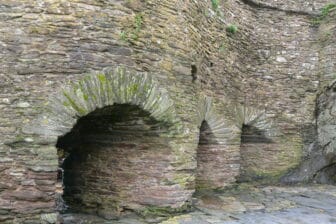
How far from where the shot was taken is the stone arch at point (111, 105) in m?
4.16

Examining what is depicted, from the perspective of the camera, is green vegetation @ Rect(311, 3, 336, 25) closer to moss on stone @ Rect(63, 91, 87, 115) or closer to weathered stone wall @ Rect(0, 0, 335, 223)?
weathered stone wall @ Rect(0, 0, 335, 223)

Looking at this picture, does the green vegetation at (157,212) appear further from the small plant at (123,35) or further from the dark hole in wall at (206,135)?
the small plant at (123,35)

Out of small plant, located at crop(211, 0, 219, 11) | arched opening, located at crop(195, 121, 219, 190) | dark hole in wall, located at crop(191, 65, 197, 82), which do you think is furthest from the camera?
arched opening, located at crop(195, 121, 219, 190)

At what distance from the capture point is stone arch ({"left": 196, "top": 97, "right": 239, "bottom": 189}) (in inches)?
279

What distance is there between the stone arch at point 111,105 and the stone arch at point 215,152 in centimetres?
183

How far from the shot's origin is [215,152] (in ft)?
23.9

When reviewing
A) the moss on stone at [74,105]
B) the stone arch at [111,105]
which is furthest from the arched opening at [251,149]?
the moss on stone at [74,105]

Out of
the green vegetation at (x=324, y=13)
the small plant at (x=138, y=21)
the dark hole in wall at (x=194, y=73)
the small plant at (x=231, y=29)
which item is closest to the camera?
the small plant at (x=138, y=21)

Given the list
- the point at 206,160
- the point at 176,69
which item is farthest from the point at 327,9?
the point at 176,69

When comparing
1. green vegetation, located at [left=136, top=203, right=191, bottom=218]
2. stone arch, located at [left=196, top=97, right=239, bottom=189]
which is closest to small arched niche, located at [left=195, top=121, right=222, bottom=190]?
stone arch, located at [left=196, top=97, right=239, bottom=189]

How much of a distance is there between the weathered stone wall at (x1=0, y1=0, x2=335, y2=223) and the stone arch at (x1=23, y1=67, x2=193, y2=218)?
3 centimetres

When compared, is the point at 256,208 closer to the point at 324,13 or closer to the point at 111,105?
the point at 111,105

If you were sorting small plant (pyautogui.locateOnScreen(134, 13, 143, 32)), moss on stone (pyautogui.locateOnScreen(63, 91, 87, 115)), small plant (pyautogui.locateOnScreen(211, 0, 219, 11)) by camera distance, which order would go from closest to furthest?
moss on stone (pyautogui.locateOnScreen(63, 91, 87, 115)) → small plant (pyautogui.locateOnScreen(134, 13, 143, 32)) → small plant (pyautogui.locateOnScreen(211, 0, 219, 11))

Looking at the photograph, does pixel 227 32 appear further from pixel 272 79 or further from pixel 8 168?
pixel 8 168
